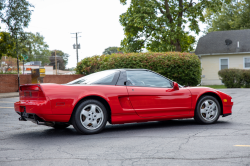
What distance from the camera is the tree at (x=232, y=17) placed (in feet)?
135

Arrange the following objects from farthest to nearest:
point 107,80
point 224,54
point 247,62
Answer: point 224,54 < point 247,62 < point 107,80

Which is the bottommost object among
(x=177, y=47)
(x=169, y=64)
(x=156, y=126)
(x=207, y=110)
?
(x=156, y=126)

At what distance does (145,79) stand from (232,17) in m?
40.6

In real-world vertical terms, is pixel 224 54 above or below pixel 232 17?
below

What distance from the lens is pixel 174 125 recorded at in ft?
22.3

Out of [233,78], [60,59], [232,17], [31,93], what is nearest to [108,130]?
[31,93]

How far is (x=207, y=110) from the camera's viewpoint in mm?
6750

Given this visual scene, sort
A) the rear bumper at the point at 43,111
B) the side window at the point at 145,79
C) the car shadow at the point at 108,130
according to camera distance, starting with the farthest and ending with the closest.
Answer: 1. the side window at the point at 145,79
2. the car shadow at the point at 108,130
3. the rear bumper at the point at 43,111

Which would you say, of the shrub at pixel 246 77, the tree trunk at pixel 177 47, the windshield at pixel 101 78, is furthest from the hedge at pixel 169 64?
the windshield at pixel 101 78

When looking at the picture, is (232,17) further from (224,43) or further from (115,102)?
(115,102)

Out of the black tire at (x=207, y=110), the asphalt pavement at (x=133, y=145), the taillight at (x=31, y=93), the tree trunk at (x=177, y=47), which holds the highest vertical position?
the tree trunk at (x=177, y=47)

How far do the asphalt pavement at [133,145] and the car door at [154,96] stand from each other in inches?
15.6

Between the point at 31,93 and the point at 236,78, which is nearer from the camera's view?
the point at 31,93

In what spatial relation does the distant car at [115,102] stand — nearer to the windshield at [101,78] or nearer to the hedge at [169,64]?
the windshield at [101,78]
